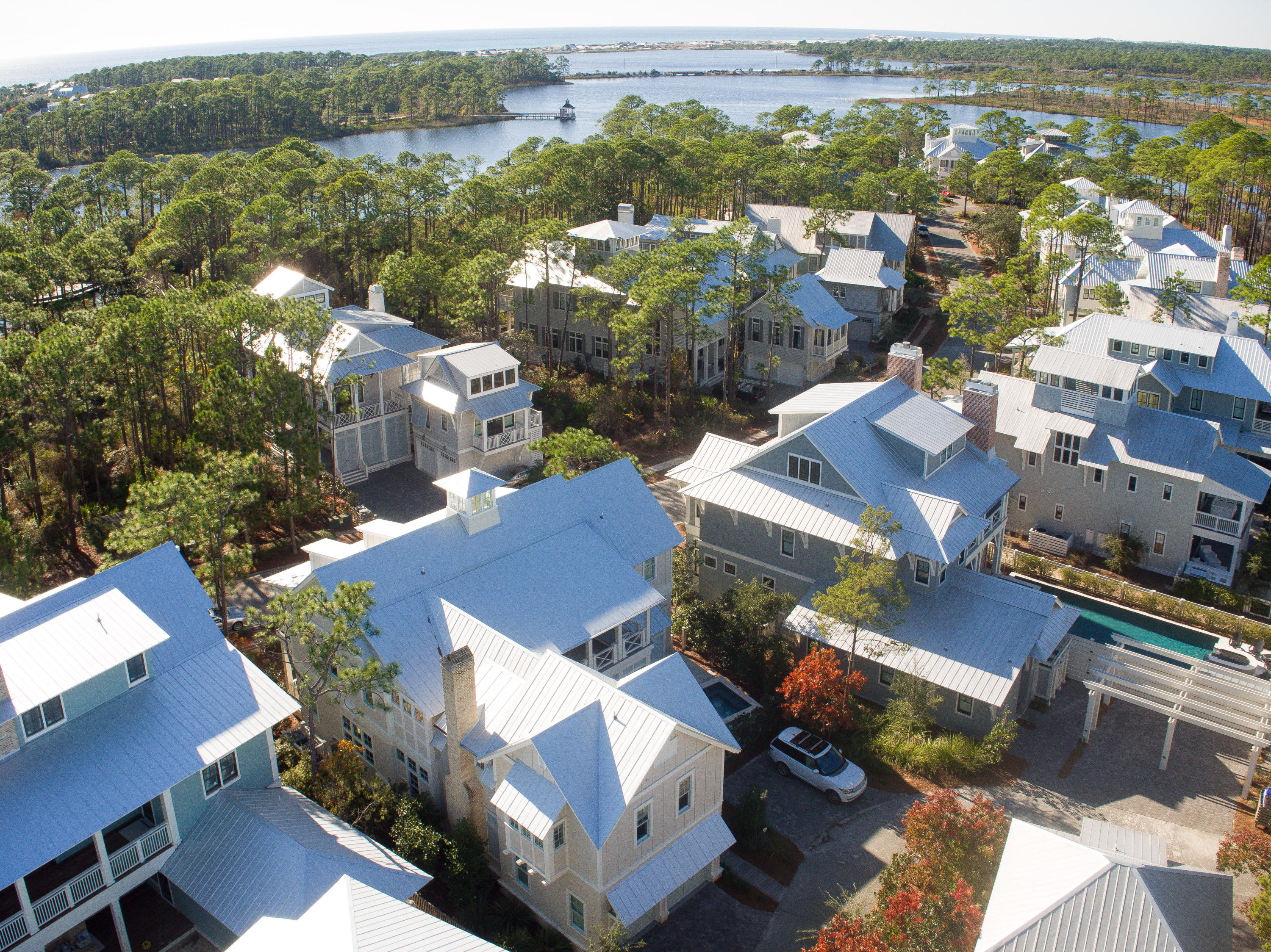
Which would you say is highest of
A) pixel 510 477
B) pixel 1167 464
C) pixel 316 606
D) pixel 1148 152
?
pixel 1148 152

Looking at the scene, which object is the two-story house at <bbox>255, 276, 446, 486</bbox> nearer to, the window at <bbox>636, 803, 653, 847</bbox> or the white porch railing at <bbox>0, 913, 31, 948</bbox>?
the white porch railing at <bbox>0, 913, 31, 948</bbox>

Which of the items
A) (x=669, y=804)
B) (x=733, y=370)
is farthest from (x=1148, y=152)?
(x=669, y=804)

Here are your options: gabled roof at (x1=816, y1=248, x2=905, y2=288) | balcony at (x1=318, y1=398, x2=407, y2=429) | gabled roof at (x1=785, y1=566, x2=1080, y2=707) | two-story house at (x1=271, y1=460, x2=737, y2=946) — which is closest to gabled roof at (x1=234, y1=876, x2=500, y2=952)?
two-story house at (x1=271, y1=460, x2=737, y2=946)

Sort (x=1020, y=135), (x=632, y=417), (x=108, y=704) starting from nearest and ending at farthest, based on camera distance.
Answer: (x=108, y=704), (x=632, y=417), (x=1020, y=135)

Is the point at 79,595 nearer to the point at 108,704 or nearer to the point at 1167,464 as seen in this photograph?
the point at 108,704

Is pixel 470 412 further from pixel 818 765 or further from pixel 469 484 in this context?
pixel 818 765

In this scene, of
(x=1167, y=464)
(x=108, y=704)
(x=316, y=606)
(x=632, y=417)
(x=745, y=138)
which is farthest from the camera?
(x=745, y=138)
